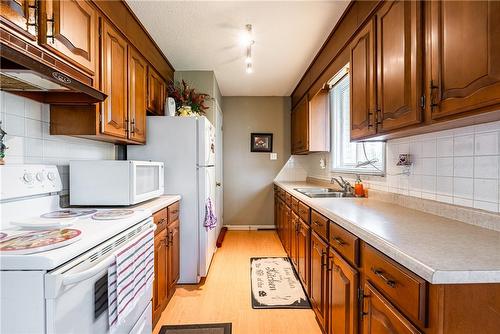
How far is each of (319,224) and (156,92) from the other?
2117mm

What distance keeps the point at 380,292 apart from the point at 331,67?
2.08 meters

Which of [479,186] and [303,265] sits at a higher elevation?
[479,186]

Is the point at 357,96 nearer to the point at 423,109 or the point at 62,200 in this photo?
the point at 423,109

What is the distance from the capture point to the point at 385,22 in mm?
1522

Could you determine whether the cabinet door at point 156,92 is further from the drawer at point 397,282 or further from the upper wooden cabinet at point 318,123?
the drawer at point 397,282

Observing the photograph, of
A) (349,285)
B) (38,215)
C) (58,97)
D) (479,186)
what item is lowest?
(349,285)

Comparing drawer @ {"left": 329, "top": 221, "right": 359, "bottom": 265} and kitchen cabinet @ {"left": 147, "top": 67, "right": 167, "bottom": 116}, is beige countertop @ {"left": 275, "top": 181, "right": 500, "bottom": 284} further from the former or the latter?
kitchen cabinet @ {"left": 147, "top": 67, "right": 167, "bottom": 116}

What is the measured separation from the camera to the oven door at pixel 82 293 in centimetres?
86

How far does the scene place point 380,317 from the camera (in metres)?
1.03

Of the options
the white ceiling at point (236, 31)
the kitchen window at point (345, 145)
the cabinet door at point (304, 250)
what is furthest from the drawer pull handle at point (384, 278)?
the white ceiling at point (236, 31)

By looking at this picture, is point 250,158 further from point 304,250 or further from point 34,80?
point 34,80

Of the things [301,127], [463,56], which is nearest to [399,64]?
[463,56]

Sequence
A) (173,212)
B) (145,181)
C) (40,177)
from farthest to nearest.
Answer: (173,212) → (145,181) → (40,177)

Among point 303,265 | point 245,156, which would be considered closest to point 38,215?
point 303,265
